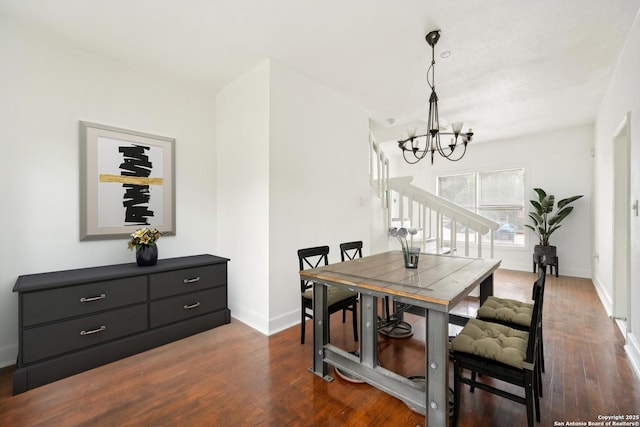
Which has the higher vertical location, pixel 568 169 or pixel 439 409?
pixel 568 169

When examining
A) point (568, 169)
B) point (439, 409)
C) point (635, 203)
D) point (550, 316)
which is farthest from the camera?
point (568, 169)

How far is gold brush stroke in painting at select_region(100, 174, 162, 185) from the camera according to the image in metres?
2.84

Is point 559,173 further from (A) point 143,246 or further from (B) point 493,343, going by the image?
(A) point 143,246

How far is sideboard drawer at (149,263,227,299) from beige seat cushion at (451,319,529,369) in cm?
243

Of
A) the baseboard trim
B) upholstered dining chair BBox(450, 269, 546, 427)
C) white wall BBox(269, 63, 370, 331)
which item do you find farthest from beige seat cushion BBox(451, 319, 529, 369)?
white wall BBox(269, 63, 370, 331)

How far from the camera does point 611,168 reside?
337 cm

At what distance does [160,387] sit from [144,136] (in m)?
2.52

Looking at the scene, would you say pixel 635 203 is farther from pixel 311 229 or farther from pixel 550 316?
pixel 311 229

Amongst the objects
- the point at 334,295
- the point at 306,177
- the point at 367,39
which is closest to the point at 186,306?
the point at 334,295

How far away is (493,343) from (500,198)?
5612mm

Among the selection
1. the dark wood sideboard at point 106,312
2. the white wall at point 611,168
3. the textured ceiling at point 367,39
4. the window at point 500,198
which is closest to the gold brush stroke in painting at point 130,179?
the dark wood sideboard at point 106,312

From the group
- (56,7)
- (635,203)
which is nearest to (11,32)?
(56,7)

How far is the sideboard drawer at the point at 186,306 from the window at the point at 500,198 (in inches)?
222

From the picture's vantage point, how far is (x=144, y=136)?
10.2 feet
